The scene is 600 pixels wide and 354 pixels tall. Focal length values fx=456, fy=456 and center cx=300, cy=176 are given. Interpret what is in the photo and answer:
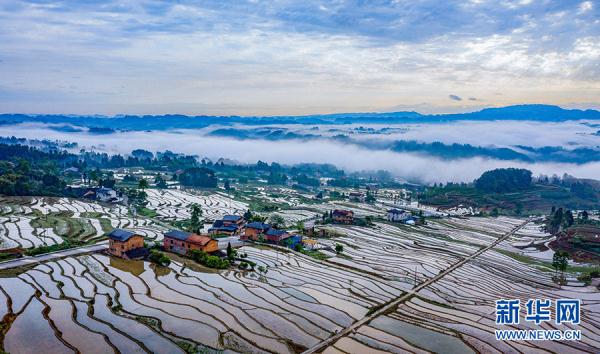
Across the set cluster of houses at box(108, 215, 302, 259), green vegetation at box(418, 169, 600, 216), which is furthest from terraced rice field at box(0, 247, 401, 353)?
green vegetation at box(418, 169, 600, 216)

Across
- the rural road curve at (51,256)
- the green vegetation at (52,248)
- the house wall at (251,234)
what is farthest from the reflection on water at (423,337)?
the green vegetation at (52,248)

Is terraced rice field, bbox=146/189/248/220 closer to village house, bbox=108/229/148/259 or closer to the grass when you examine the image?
village house, bbox=108/229/148/259

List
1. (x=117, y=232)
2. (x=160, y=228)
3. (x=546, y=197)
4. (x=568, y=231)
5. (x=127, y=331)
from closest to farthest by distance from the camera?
(x=127, y=331), (x=117, y=232), (x=160, y=228), (x=568, y=231), (x=546, y=197)

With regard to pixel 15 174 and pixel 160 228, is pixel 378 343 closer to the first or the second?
pixel 160 228

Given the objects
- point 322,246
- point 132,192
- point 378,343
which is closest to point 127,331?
point 378,343

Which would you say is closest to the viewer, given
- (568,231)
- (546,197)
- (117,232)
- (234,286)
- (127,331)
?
(127,331)

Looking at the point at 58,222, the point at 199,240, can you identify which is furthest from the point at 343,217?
the point at 58,222

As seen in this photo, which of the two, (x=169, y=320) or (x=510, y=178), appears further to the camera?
(x=510, y=178)
